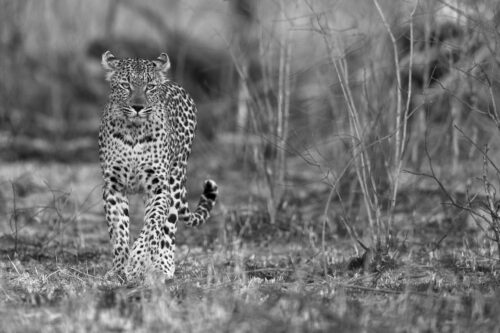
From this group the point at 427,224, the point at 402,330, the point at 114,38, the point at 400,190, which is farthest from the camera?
the point at 114,38

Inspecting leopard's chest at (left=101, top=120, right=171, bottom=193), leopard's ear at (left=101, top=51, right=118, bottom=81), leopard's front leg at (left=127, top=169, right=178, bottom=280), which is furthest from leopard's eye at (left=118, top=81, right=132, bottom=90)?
leopard's front leg at (left=127, top=169, right=178, bottom=280)

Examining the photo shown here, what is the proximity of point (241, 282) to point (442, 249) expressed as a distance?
3.14 m

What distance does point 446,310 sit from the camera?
6684mm

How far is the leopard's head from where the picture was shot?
27.7ft

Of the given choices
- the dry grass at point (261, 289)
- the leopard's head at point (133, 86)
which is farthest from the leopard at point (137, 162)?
the dry grass at point (261, 289)

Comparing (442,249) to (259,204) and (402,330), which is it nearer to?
(259,204)

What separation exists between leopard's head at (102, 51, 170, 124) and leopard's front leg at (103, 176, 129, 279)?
2.13 ft

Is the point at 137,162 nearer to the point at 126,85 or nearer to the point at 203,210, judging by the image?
the point at 126,85

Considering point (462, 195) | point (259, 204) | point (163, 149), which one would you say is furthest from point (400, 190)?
point (163, 149)

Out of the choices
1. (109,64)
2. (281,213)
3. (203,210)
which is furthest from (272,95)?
(109,64)

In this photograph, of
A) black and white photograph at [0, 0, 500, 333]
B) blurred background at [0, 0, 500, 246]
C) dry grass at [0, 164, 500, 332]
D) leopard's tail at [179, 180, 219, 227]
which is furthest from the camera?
blurred background at [0, 0, 500, 246]

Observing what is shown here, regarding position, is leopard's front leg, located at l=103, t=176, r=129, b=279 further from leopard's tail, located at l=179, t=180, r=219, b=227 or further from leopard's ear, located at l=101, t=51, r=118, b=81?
leopard's ear, located at l=101, t=51, r=118, b=81

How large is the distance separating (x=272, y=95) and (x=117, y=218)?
427 cm

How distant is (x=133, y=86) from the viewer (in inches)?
334
